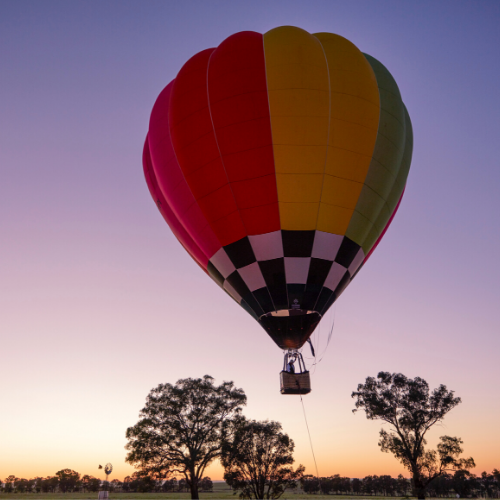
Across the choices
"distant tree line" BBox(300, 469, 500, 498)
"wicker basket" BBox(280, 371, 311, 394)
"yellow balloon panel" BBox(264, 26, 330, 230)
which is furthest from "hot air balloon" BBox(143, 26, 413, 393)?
"distant tree line" BBox(300, 469, 500, 498)

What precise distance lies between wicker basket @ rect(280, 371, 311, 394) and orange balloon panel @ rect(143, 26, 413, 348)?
34.4 inches

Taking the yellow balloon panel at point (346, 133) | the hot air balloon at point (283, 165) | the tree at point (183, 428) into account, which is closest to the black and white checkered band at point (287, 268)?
the hot air balloon at point (283, 165)

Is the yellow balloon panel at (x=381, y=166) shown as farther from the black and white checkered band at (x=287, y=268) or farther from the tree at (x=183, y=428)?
the tree at (x=183, y=428)

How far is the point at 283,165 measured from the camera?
12.7m

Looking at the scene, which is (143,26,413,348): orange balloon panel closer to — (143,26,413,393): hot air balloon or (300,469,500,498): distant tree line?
(143,26,413,393): hot air balloon

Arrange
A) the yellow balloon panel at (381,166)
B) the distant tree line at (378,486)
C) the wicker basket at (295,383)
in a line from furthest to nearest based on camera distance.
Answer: the distant tree line at (378,486)
the yellow balloon panel at (381,166)
the wicker basket at (295,383)

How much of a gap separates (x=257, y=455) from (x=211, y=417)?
482cm

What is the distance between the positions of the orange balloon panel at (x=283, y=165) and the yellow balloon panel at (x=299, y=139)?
28mm

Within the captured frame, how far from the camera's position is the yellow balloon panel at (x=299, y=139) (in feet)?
41.8

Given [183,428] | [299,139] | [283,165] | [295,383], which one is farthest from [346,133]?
[183,428]

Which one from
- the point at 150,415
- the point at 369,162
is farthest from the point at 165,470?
the point at 369,162

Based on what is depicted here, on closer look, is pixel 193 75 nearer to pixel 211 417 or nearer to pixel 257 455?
pixel 211 417

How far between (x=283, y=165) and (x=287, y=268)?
2824mm

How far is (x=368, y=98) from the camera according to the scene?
13.6m
